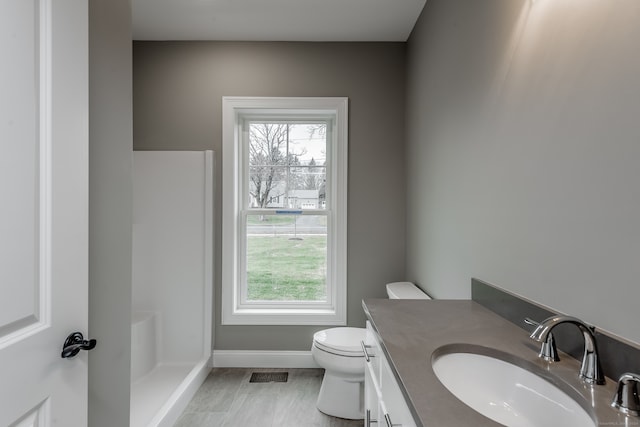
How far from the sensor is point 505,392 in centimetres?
85

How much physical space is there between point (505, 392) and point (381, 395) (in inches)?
15.2

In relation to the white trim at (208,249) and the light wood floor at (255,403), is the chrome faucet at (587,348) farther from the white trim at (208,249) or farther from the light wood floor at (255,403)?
the white trim at (208,249)

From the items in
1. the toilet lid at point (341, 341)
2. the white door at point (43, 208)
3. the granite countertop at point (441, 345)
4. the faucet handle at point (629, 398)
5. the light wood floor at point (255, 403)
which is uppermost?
the white door at point (43, 208)

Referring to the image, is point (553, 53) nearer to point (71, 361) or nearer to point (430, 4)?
point (430, 4)

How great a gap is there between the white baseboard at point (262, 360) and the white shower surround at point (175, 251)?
0.12 meters

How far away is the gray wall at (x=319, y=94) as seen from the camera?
260 cm

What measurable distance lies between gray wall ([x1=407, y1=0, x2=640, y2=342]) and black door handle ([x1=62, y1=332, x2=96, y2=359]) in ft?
4.32

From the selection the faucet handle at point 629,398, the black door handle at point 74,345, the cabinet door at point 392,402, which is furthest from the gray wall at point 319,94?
the faucet handle at point 629,398

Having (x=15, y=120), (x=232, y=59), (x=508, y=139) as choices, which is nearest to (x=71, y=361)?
(x=15, y=120)

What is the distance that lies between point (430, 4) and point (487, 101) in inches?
42.4

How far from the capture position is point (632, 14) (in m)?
0.72

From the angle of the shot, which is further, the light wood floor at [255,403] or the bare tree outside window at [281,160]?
the bare tree outside window at [281,160]

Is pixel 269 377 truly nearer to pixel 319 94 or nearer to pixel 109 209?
pixel 109 209

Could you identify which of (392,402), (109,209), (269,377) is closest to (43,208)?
(109,209)
